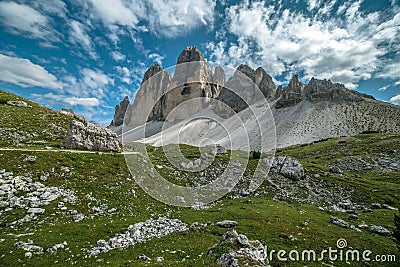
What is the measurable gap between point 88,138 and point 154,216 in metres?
19.0

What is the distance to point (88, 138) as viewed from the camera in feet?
101

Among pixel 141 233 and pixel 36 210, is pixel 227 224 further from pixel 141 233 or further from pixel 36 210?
pixel 36 210

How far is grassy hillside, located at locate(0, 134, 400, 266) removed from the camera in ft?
39.1

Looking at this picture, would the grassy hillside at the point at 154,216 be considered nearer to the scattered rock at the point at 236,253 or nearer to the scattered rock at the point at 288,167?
the scattered rock at the point at 236,253

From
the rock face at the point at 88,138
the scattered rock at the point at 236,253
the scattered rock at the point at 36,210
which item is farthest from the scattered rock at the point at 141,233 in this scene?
the rock face at the point at 88,138

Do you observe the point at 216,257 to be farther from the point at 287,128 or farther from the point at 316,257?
the point at 287,128

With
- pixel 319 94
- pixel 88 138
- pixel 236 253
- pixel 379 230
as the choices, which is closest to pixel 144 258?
pixel 236 253

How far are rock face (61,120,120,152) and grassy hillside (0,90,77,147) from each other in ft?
9.02

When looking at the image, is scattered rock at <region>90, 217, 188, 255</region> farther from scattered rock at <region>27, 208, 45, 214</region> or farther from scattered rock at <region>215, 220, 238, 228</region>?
scattered rock at <region>27, 208, 45, 214</region>

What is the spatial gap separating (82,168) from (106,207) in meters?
6.86

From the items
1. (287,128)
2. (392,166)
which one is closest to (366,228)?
(392,166)

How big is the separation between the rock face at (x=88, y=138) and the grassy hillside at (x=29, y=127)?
275 centimetres

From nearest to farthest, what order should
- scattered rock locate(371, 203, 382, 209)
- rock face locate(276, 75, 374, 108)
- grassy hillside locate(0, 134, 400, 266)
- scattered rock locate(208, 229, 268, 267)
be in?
1. scattered rock locate(208, 229, 268, 267)
2. grassy hillside locate(0, 134, 400, 266)
3. scattered rock locate(371, 203, 382, 209)
4. rock face locate(276, 75, 374, 108)

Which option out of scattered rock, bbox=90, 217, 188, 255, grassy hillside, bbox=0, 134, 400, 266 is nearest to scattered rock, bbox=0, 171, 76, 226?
grassy hillside, bbox=0, 134, 400, 266
